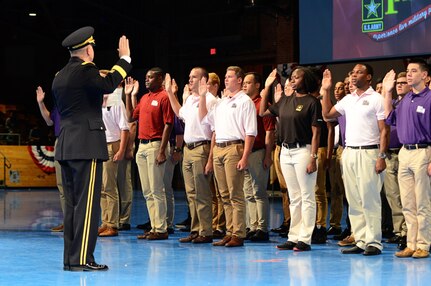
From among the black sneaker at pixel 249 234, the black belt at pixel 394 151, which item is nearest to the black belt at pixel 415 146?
the black belt at pixel 394 151

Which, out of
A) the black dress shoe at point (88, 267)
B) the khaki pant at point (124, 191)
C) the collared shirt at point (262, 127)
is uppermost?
the collared shirt at point (262, 127)

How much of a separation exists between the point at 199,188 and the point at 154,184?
0.70 m

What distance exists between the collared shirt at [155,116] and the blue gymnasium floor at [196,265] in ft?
4.10

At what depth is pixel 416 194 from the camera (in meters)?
8.27

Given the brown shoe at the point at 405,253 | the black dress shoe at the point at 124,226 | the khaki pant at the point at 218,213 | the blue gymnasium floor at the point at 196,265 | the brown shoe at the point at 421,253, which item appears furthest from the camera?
the black dress shoe at the point at 124,226

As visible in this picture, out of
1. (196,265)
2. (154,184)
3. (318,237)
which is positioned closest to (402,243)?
(318,237)

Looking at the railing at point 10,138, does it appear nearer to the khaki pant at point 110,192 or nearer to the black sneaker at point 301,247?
the khaki pant at point 110,192

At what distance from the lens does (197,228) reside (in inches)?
384

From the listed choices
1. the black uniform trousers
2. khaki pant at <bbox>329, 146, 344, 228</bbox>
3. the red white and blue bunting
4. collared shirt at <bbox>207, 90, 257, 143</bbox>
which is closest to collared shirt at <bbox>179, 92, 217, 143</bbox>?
collared shirt at <bbox>207, 90, 257, 143</bbox>

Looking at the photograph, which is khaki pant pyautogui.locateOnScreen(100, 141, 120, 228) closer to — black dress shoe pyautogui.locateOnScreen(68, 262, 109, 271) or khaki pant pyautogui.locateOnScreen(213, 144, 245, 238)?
khaki pant pyautogui.locateOnScreen(213, 144, 245, 238)

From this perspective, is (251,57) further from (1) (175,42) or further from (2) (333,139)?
(2) (333,139)

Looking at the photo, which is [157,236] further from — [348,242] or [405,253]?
[405,253]

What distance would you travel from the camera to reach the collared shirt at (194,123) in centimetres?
979

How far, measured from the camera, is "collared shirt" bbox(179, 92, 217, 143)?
9790 millimetres
